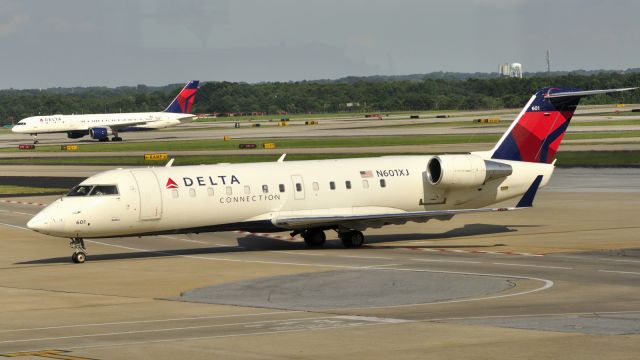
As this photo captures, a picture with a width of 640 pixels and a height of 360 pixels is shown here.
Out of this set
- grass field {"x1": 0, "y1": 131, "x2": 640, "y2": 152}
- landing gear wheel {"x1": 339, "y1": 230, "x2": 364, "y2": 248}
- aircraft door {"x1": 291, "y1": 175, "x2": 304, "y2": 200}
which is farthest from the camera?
grass field {"x1": 0, "y1": 131, "x2": 640, "y2": 152}

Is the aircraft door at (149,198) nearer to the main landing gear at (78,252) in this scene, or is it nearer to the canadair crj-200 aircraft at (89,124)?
the main landing gear at (78,252)

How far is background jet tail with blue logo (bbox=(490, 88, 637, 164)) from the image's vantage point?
1583 inches

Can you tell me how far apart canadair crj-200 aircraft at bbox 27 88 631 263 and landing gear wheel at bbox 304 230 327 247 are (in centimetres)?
3

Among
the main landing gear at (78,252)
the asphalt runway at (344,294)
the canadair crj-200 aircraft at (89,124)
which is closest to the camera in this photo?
the asphalt runway at (344,294)

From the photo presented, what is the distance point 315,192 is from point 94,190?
24.1 ft

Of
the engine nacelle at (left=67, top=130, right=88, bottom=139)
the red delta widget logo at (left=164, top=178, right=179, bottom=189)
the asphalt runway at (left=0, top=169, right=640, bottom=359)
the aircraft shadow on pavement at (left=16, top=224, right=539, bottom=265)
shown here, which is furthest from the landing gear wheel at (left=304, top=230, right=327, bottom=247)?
the engine nacelle at (left=67, top=130, right=88, bottom=139)

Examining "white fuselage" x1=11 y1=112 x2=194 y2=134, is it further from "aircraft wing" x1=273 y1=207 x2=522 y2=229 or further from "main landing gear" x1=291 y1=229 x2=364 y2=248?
"aircraft wing" x1=273 y1=207 x2=522 y2=229

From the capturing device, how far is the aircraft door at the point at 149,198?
113ft

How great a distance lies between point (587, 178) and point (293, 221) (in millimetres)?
28813

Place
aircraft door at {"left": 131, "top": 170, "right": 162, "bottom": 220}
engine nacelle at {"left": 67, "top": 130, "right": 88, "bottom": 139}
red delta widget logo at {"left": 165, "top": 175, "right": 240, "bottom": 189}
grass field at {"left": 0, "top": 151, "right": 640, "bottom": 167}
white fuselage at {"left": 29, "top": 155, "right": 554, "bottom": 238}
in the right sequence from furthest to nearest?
1. engine nacelle at {"left": 67, "top": 130, "right": 88, "bottom": 139}
2. grass field at {"left": 0, "top": 151, "right": 640, "bottom": 167}
3. red delta widget logo at {"left": 165, "top": 175, "right": 240, "bottom": 189}
4. aircraft door at {"left": 131, "top": 170, "right": 162, "bottom": 220}
5. white fuselage at {"left": 29, "top": 155, "right": 554, "bottom": 238}

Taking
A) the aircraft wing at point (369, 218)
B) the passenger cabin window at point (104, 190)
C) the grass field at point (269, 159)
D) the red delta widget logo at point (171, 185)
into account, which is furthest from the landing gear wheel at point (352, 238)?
the grass field at point (269, 159)

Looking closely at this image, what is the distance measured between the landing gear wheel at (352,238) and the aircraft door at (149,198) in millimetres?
6618

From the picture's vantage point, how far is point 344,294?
26.6m

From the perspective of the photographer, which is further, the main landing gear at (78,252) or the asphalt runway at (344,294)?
the main landing gear at (78,252)
